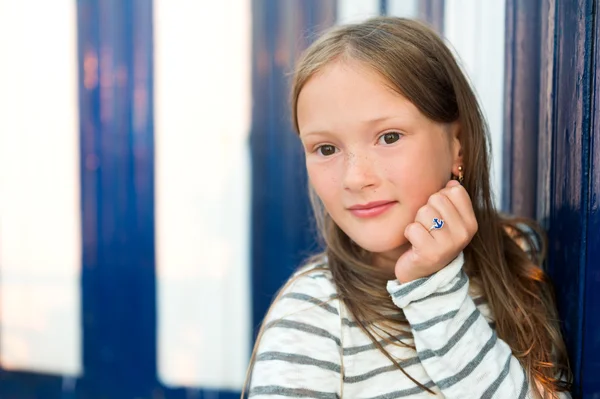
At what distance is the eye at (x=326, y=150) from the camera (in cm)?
137

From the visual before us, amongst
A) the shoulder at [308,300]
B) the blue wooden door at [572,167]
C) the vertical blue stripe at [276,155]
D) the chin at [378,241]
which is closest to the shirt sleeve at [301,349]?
the shoulder at [308,300]

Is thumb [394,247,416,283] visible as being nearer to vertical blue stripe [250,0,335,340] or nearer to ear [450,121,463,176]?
ear [450,121,463,176]

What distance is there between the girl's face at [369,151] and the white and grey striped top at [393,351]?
0.47 ft

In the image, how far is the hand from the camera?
4.07ft

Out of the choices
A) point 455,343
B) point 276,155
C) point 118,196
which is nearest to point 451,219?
point 455,343

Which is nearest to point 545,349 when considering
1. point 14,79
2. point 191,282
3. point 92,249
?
point 191,282

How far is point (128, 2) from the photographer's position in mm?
2441

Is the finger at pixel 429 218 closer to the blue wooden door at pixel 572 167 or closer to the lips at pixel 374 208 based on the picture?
the lips at pixel 374 208

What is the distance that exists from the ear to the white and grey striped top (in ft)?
0.85

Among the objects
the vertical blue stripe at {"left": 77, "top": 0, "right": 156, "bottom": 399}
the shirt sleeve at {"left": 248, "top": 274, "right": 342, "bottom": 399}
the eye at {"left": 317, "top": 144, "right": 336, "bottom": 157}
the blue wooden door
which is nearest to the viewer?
the blue wooden door

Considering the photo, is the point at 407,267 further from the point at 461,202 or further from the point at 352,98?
the point at 352,98

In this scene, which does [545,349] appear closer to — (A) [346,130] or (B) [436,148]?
(B) [436,148]

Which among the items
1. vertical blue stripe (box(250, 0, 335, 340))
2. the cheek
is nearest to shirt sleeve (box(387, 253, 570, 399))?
the cheek

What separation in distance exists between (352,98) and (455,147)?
300mm
